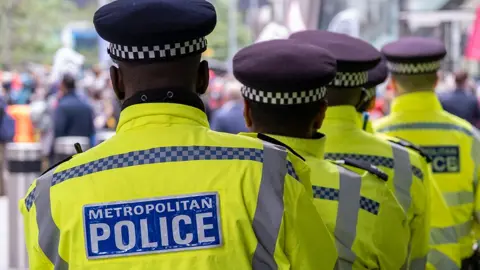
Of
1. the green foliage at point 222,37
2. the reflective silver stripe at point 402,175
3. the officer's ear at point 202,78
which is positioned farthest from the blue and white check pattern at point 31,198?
the green foliage at point 222,37

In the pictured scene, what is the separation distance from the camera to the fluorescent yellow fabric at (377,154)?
4.71 meters

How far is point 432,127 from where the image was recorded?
Answer: 6000mm

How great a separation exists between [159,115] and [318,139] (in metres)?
1.14

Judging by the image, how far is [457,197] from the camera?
19.4 feet

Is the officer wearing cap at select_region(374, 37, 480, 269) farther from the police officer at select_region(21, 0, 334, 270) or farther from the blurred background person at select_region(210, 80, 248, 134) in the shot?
the blurred background person at select_region(210, 80, 248, 134)

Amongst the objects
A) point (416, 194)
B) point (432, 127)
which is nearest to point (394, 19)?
point (432, 127)

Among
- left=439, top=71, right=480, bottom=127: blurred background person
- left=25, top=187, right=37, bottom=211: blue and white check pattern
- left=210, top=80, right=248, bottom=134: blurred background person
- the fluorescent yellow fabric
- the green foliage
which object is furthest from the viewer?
the green foliage

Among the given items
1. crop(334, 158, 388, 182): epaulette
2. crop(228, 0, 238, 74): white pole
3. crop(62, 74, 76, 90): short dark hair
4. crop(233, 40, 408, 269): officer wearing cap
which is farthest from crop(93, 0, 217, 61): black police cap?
crop(228, 0, 238, 74): white pole

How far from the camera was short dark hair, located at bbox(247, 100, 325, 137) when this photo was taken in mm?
3771

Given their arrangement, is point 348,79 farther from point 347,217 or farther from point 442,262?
point 442,262

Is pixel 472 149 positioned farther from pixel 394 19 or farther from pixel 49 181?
pixel 394 19

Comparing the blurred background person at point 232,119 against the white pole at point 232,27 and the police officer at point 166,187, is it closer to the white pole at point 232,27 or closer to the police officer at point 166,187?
the white pole at point 232,27

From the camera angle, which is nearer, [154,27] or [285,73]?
[154,27]

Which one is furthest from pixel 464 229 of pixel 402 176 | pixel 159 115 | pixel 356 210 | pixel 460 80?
pixel 460 80
